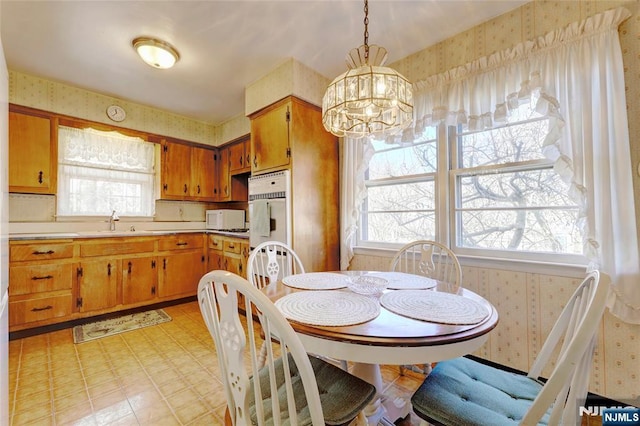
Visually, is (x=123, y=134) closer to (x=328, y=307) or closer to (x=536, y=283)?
(x=328, y=307)

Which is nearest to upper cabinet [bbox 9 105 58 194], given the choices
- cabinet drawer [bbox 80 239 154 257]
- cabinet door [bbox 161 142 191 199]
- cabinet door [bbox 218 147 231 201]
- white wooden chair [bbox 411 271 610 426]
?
cabinet drawer [bbox 80 239 154 257]

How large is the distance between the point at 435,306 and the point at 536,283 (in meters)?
1.15

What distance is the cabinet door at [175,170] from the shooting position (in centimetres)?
351

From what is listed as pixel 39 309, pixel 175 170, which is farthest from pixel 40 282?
pixel 175 170

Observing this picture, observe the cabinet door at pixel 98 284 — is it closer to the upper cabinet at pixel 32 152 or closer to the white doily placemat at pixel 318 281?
the upper cabinet at pixel 32 152

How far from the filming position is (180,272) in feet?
10.9

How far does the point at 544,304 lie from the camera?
1.69 m

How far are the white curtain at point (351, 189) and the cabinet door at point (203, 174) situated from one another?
2.23m

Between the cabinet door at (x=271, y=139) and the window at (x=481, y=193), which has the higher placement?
the cabinet door at (x=271, y=139)

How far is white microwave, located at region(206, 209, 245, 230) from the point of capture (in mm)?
3602

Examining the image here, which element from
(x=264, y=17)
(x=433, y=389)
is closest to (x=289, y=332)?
(x=433, y=389)

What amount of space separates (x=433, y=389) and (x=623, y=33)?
86.5 inches

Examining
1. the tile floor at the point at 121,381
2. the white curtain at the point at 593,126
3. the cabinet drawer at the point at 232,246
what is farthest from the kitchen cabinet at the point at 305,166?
the white curtain at the point at 593,126

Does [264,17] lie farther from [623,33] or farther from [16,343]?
[16,343]
